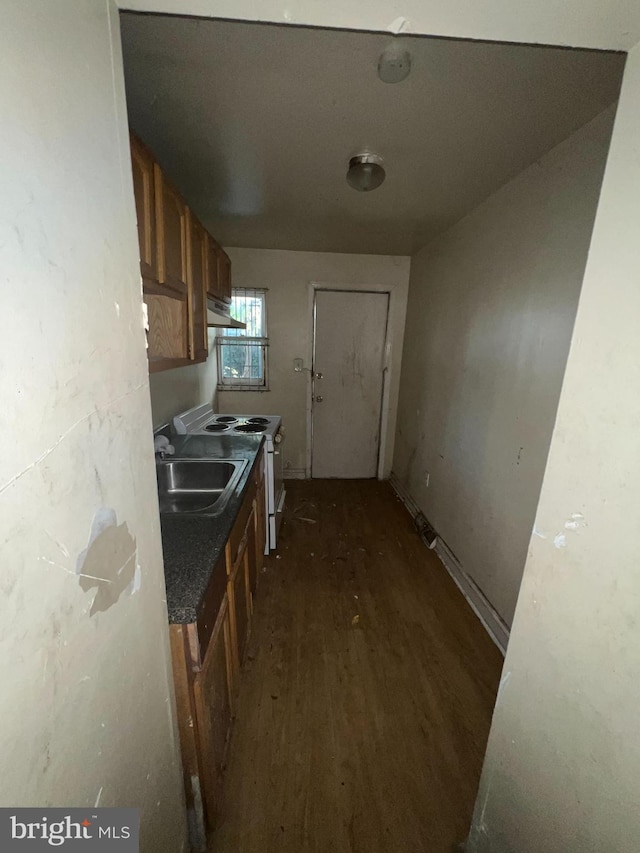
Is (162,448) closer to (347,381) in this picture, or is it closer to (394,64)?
(394,64)

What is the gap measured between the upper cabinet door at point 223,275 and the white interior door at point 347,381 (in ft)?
3.92

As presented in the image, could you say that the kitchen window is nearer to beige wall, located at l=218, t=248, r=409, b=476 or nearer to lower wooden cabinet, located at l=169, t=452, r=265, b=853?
beige wall, located at l=218, t=248, r=409, b=476

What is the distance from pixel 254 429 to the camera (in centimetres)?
256

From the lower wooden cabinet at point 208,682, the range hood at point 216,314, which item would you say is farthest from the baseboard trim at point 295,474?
the lower wooden cabinet at point 208,682

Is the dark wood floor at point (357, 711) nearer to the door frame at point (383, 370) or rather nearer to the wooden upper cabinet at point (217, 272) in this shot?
the door frame at point (383, 370)

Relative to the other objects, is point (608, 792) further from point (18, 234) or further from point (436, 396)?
point (436, 396)

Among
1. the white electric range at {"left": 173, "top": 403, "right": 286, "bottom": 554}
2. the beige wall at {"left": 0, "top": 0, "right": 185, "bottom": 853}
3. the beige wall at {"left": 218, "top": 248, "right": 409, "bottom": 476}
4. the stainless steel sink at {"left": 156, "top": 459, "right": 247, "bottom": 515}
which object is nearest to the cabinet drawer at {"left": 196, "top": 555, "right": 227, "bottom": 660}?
the beige wall at {"left": 0, "top": 0, "right": 185, "bottom": 853}

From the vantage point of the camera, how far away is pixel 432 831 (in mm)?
1114

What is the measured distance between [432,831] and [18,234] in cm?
185

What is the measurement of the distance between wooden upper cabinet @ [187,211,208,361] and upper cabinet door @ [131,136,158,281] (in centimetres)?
38

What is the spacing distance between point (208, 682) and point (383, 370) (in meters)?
3.13

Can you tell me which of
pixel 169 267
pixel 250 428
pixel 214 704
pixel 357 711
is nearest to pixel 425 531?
pixel 357 711

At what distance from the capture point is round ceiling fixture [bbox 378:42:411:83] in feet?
3.35

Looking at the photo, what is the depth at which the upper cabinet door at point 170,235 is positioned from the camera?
115 cm
